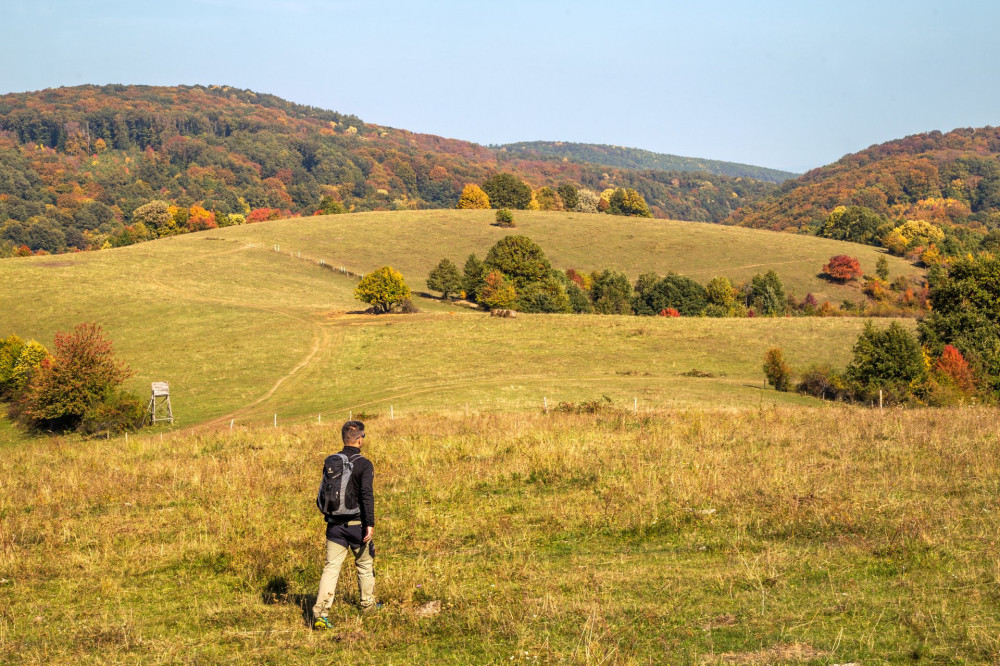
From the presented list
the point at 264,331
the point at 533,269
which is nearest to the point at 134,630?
the point at 264,331

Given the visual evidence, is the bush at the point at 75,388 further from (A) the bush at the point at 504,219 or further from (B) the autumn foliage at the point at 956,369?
(A) the bush at the point at 504,219

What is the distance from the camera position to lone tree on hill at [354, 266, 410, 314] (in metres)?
78.2

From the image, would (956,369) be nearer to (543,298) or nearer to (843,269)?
(543,298)

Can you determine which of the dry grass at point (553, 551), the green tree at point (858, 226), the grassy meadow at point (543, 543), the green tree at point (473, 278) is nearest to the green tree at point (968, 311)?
the grassy meadow at point (543, 543)

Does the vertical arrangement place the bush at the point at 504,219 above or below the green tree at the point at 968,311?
above

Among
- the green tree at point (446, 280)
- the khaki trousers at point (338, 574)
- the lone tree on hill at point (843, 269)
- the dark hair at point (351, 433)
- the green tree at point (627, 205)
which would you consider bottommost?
the khaki trousers at point (338, 574)

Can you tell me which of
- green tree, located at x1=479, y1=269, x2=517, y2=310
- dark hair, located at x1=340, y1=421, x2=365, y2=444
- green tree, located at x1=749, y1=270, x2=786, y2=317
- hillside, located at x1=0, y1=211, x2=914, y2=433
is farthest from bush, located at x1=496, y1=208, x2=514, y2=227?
dark hair, located at x1=340, y1=421, x2=365, y2=444

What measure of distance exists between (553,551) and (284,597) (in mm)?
4205

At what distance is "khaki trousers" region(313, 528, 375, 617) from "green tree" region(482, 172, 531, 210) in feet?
570

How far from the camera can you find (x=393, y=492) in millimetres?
15969

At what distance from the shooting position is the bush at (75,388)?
1726 inches

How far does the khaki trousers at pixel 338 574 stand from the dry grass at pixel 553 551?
11.6 inches

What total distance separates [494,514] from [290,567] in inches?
161

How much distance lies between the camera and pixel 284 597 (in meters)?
10.3
